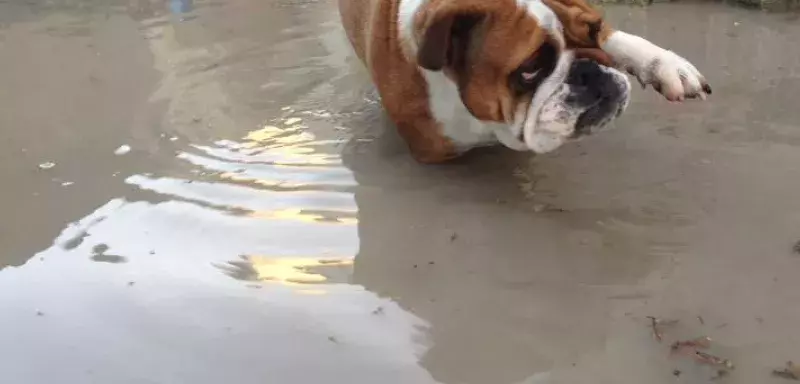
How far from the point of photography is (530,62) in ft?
5.56

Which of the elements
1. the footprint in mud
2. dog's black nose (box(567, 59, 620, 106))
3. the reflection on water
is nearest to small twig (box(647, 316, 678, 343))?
the reflection on water

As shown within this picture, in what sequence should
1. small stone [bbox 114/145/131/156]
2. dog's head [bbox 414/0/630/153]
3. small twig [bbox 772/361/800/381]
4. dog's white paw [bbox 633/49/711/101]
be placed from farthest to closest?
small stone [bbox 114/145/131/156] → dog's white paw [bbox 633/49/711/101] → dog's head [bbox 414/0/630/153] → small twig [bbox 772/361/800/381]

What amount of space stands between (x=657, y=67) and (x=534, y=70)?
331 millimetres

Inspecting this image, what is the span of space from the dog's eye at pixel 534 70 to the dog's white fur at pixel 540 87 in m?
0.02

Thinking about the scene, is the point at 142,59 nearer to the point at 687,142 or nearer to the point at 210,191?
the point at 210,191

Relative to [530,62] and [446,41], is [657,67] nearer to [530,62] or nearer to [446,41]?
[530,62]

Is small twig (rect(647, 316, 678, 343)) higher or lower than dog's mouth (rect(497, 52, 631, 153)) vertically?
lower

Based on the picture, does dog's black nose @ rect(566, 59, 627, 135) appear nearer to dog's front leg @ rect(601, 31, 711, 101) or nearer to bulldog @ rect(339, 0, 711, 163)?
bulldog @ rect(339, 0, 711, 163)

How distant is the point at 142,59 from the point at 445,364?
2.02 m

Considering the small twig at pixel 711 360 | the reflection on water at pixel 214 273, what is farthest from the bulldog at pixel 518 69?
the small twig at pixel 711 360

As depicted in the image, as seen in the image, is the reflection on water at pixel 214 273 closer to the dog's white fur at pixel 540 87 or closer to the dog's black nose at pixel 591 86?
the dog's white fur at pixel 540 87

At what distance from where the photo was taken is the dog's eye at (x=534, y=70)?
1.70 meters

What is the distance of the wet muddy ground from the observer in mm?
1415

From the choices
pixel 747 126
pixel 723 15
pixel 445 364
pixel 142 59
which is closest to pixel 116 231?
pixel 445 364
